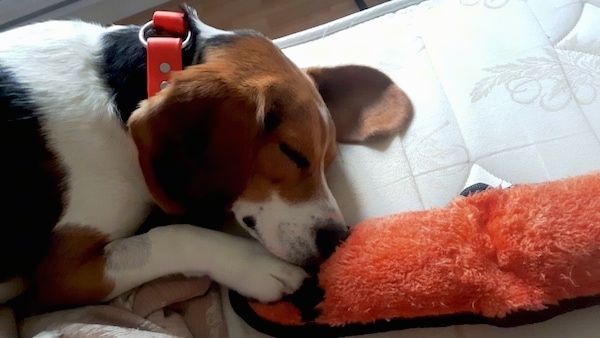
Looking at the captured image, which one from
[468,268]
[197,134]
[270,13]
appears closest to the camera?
[468,268]

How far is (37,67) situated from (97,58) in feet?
0.36

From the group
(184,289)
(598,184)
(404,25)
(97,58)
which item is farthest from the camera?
(404,25)

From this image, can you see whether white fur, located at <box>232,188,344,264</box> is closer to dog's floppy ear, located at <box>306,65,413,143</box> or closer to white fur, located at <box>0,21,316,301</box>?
white fur, located at <box>0,21,316,301</box>

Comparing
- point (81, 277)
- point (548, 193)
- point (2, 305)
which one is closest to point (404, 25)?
point (548, 193)

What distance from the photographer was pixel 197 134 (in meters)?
1.12

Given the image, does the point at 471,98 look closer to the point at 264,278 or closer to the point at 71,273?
the point at 264,278

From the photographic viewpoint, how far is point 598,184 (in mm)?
1033

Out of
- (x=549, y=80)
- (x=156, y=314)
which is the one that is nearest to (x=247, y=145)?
(x=156, y=314)

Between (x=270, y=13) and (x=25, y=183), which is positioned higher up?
(x=25, y=183)

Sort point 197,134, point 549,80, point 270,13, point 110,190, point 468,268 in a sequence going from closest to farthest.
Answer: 1. point 468,268
2. point 197,134
3. point 110,190
4. point 549,80
5. point 270,13

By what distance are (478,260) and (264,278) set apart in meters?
0.36

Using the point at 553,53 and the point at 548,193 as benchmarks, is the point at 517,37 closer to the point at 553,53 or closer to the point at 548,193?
the point at 553,53

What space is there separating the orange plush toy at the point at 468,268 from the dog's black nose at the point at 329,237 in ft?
0.18

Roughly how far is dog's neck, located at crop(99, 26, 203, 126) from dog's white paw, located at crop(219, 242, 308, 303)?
35 centimetres
